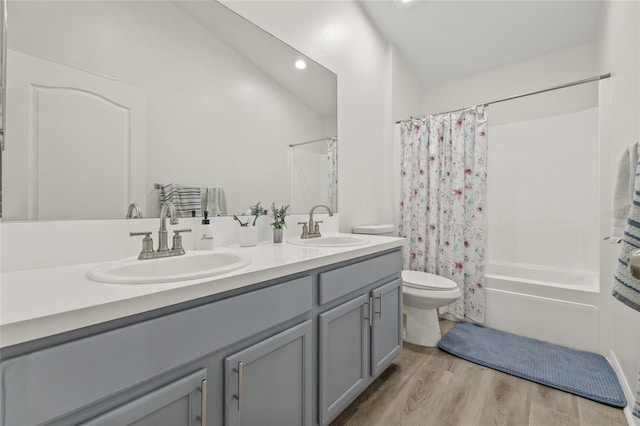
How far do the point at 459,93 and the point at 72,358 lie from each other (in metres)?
3.71

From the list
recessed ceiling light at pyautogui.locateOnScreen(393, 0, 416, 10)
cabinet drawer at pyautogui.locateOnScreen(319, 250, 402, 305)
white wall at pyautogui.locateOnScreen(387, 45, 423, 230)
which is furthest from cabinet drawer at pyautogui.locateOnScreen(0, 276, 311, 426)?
recessed ceiling light at pyautogui.locateOnScreen(393, 0, 416, 10)

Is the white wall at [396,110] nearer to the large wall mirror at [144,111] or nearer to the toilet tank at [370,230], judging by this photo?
the toilet tank at [370,230]

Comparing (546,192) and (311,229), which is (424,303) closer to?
(311,229)

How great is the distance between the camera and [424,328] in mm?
2131

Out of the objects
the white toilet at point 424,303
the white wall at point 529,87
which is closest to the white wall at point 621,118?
the white wall at point 529,87

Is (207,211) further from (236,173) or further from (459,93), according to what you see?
(459,93)

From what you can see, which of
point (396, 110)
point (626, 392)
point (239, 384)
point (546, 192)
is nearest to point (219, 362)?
point (239, 384)

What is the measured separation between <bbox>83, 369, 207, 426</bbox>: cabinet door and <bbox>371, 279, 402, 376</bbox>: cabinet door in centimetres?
96

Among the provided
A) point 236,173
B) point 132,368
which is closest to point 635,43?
point 236,173

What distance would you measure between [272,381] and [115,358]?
53cm

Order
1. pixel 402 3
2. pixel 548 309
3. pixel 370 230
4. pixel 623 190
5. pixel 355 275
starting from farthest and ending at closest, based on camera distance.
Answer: pixel 402 3, pixel 370 230, pixel 548 309, pixel 355 275, pixel 623 190

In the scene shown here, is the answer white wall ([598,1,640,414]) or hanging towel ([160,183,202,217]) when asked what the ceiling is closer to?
white wall ([598,1,640,414])

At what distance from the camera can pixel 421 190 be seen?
2615 mm

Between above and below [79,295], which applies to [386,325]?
below
